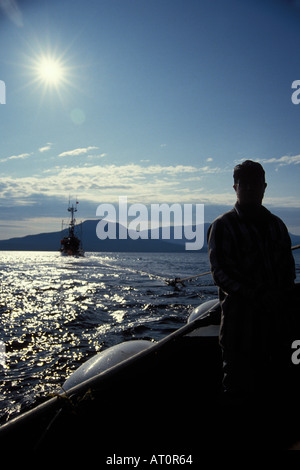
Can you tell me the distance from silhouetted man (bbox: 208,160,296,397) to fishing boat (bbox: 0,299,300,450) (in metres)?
0.43

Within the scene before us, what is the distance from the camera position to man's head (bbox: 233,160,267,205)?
2.71 meters

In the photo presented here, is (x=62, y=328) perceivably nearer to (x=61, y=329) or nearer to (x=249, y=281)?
(x=61, y=329)

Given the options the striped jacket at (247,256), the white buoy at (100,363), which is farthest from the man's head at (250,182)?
the white buoy at (100,363)

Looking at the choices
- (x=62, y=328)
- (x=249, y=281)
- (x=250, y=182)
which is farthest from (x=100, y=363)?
(x=62, y=328)

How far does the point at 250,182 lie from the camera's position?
8.89 ft

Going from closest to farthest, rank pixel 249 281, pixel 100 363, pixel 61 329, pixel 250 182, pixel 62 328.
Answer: pixel 249 281
pixel 250 182
pixel 100 363
pixel 61 329
pixel 62 328

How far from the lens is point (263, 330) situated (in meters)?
2.59

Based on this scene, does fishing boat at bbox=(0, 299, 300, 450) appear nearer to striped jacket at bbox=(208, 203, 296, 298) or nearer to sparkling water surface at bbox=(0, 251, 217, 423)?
striped jacket at bbox=(208, 203, 296, 298)

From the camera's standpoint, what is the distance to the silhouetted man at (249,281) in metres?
2.57

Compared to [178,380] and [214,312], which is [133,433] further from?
[214,312]

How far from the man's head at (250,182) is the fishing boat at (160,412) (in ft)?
6.31

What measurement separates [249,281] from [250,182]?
3.02ft

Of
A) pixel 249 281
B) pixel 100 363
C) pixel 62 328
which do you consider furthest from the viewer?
pixel 62 328

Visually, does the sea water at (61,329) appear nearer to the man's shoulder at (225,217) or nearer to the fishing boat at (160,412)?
the fishing boat at (160,412)
